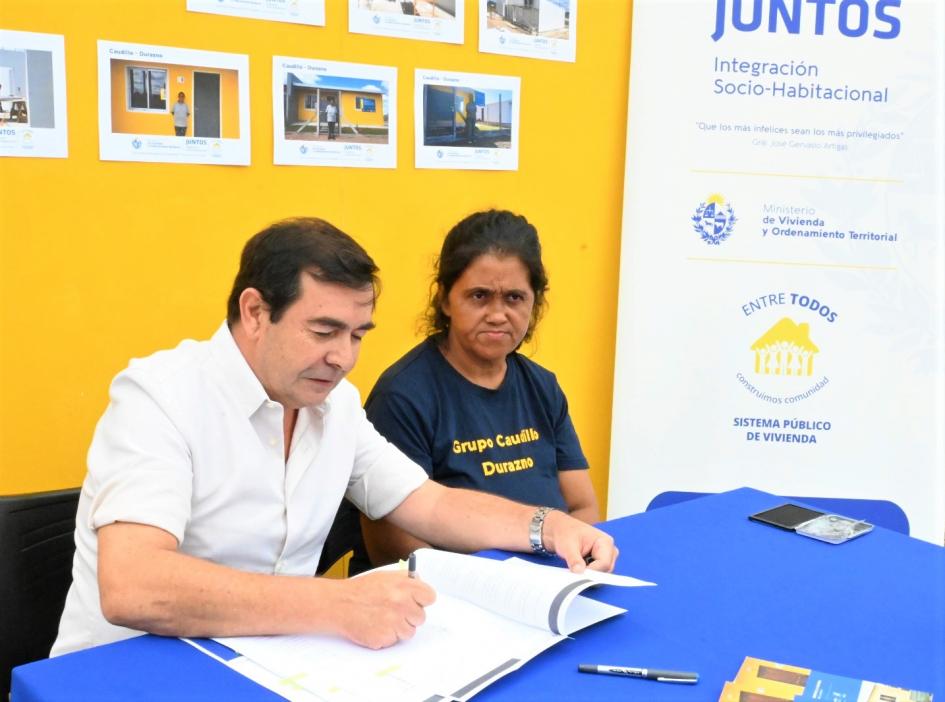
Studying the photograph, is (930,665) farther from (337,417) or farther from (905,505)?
(905,505)

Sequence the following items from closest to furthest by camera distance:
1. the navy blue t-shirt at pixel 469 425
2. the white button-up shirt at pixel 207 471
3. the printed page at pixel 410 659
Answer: the printed page at pixel 410 659
the white button-up shirt at pixel 207 471
the navy blue t-shirt at pixel 469 425

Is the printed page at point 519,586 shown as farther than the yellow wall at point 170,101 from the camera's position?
No

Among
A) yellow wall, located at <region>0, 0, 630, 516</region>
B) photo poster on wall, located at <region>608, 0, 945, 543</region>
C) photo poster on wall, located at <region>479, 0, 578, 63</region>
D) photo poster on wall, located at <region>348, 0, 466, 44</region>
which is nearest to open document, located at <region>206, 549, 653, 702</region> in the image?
yellow wall, located at <region>0, 0, 630, 516</region>

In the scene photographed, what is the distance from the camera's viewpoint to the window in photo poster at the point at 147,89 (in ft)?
7.95

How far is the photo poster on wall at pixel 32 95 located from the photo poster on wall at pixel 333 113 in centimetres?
57

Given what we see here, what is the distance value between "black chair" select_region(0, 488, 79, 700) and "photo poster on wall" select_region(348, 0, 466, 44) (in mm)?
1633

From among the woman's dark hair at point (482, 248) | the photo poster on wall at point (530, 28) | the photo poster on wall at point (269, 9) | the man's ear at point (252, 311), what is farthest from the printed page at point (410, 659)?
the photo poster on wall at point (530, 28)

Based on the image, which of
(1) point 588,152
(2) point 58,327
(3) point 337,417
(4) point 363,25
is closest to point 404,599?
(3) point 337,417

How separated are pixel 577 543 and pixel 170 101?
5.34 ft

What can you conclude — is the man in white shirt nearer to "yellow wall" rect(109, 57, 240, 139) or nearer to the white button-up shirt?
the white button-up shirt

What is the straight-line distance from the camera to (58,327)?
2.39 metres

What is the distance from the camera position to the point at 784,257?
10.3ft

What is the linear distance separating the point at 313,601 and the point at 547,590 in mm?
354

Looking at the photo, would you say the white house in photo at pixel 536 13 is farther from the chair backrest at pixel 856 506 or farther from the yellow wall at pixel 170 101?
the chair backrest at pixel 856 506
